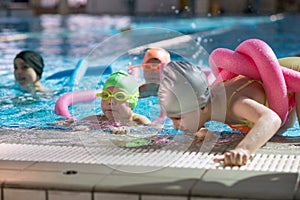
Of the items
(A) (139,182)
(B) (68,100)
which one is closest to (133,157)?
(A) (139,182)

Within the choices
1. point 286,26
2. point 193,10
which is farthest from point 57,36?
point 193,10

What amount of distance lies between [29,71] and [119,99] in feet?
8.77

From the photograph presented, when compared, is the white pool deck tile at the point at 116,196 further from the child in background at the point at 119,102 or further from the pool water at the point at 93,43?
the child in background at the point at 119,102

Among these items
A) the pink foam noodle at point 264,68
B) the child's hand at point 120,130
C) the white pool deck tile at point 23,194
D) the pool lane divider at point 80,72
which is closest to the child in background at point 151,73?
the child's hand at point 120,130

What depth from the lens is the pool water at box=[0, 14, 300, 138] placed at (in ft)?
15.3

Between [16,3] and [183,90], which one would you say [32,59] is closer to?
[183,90]

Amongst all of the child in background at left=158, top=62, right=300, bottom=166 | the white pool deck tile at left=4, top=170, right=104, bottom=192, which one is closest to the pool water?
the child in background at left=158, top=62, right=300, bottom=166

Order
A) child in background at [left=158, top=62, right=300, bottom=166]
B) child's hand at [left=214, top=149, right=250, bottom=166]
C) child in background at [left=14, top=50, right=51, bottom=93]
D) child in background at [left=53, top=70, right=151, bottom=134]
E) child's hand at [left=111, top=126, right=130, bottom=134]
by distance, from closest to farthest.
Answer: child's hand at [left=214, top=149, right=250, bottom=166], child in background at [left=158, top=62, right=300, bottom=166], child's hand at [left=111, top=126, right=130, bottom=134], child in background at [left=53, top=70, right=151, bottom=134], child in background at [left=14, top=50, right=51, bottom=93]

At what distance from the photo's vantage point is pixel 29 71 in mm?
6434

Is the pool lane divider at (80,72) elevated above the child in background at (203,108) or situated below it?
below

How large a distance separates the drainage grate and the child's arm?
48 mm

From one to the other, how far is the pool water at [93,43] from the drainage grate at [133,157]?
68 centimetres

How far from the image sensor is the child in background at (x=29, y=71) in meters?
6.34

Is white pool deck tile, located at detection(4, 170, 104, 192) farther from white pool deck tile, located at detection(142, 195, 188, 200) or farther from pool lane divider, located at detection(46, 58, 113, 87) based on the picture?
pool lane divider, located at detection(46, 58, 113, 87)
